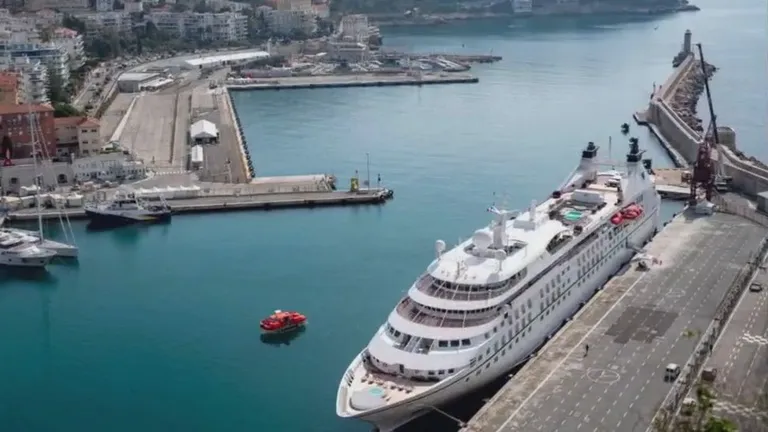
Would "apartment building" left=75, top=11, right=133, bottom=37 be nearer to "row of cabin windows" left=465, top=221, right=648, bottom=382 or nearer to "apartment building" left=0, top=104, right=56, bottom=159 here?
"apartment building" left=0, top=104, right=56, bottom=159

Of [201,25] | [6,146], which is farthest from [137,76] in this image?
[6,146]

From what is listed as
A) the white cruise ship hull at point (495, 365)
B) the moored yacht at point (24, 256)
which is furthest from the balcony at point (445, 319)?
the moored yacht at point (24, 256)

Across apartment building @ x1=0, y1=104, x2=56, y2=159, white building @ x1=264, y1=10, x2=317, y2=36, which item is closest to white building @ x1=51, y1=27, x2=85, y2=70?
apartment building @ x1=0, y1=104, x2=56, y2=159

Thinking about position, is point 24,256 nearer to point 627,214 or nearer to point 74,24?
point 627,214

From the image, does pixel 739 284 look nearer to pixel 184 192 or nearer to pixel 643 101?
pixel 184 192

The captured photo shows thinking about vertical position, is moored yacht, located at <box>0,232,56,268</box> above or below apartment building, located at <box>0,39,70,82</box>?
below

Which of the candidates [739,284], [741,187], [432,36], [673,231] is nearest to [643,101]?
[741,187]
